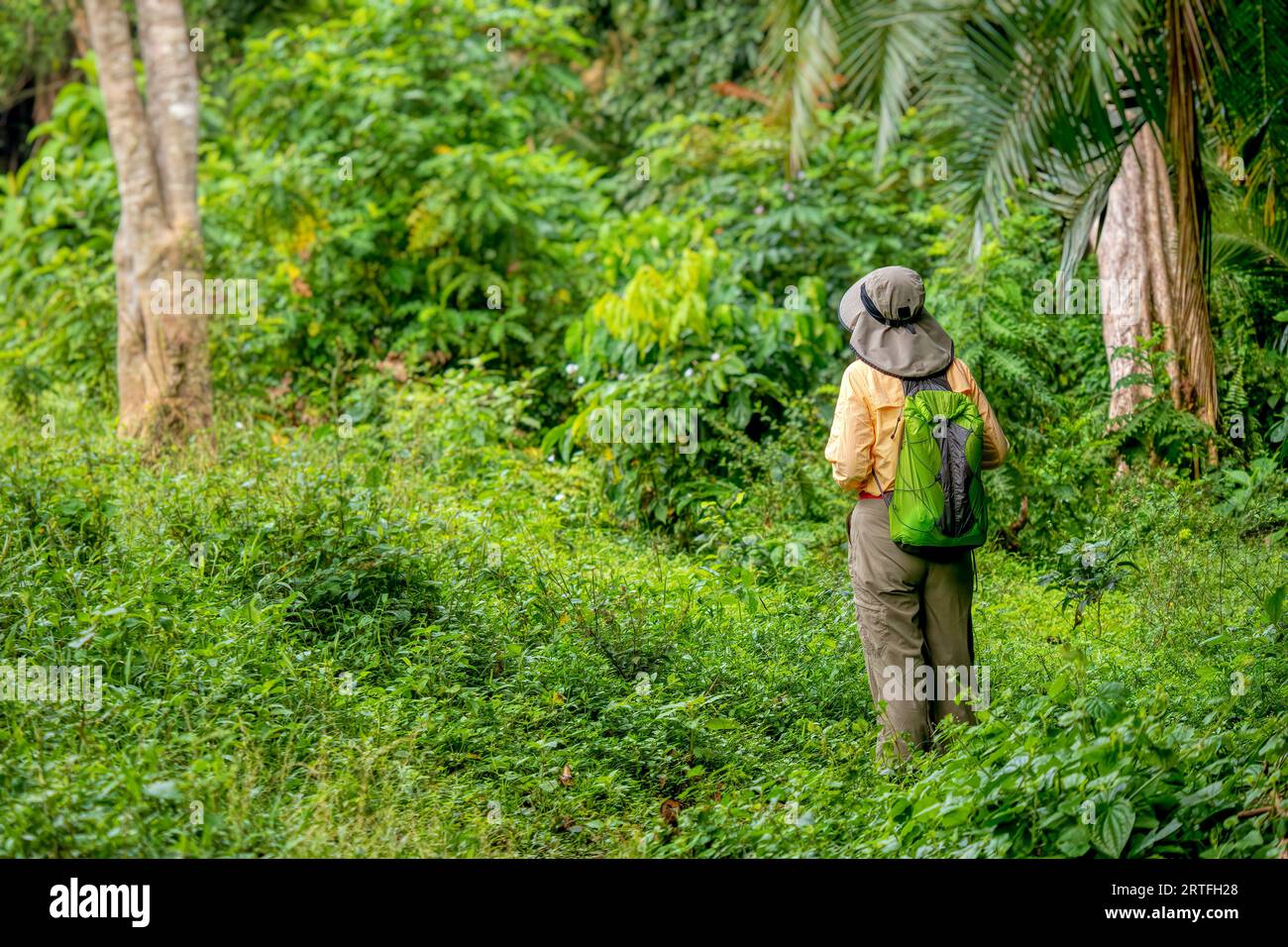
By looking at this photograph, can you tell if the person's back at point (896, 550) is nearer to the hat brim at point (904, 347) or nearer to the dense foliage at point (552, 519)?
the hat brim at point (904, 347)

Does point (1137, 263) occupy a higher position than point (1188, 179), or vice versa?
point (1188, 179)

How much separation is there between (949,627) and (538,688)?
5.49ft

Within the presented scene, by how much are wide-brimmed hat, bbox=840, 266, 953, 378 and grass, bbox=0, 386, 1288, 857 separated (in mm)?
1245

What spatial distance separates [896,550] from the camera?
16.9 feet

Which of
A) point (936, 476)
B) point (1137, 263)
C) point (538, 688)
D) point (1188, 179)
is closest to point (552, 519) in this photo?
point (538, 688)

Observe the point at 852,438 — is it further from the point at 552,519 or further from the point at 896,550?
the point at 552,519

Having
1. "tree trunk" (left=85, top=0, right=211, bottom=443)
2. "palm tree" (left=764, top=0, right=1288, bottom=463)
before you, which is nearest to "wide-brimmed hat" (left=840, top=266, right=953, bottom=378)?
"palm tree" (left=764, top=0, right=1288, bottom=463)

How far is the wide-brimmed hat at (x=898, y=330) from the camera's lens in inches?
204

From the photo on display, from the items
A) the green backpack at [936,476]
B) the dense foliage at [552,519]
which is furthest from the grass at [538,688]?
the green backpack at [936,476]

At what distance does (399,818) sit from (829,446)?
215 cm

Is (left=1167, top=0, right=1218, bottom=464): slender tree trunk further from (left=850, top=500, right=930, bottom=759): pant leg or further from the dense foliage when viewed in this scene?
(left=850, top=500, right=930, bottom=759): pant leg

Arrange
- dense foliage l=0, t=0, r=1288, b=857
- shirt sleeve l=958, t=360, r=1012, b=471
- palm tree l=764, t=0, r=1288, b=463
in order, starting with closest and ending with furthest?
dense foliage l=0, t=0, r=1288, b=857, shirt sleeve l=958, t=360, r=1012, b=471, palm tree l=764, t=0, r=1288, b=463

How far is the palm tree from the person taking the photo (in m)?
6.95
